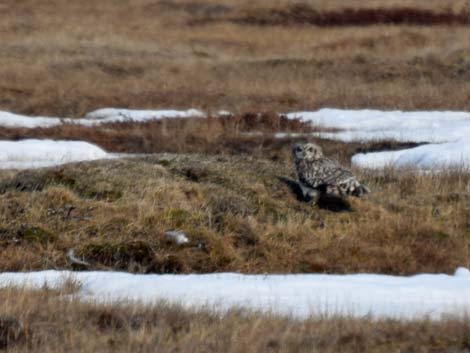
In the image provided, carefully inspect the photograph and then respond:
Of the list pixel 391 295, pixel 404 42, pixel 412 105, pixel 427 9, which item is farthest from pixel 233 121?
pixel 427 9

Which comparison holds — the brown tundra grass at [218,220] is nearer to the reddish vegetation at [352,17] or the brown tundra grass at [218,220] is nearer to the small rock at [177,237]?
the small rock at [177,237]

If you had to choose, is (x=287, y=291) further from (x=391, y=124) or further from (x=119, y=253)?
(x=391, y=124)

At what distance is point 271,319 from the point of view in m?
7.54

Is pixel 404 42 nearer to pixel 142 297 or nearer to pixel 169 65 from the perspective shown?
pixel 169 65

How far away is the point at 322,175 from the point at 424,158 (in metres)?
5.19

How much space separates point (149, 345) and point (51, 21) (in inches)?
1458

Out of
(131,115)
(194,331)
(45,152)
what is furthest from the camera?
(131,115)

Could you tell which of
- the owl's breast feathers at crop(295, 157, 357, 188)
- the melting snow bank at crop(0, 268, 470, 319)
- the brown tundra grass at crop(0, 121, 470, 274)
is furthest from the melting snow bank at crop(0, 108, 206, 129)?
the melting snow bank at crop(0, 268, 470, 319)

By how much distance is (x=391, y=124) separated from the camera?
76.3 ft

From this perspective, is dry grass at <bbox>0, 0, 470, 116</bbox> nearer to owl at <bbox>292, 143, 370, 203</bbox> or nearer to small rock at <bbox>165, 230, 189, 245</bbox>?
owl at <bbox>292, 143, 370, 203</bbox>

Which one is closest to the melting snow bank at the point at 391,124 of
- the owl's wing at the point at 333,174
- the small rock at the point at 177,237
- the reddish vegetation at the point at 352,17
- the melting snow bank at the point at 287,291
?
the owl's wing at the point at 333,174

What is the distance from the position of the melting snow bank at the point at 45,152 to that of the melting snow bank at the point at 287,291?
8221 mm

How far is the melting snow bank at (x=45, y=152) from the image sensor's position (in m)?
18.0

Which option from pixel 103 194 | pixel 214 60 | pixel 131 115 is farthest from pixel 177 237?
pixel 214 60
